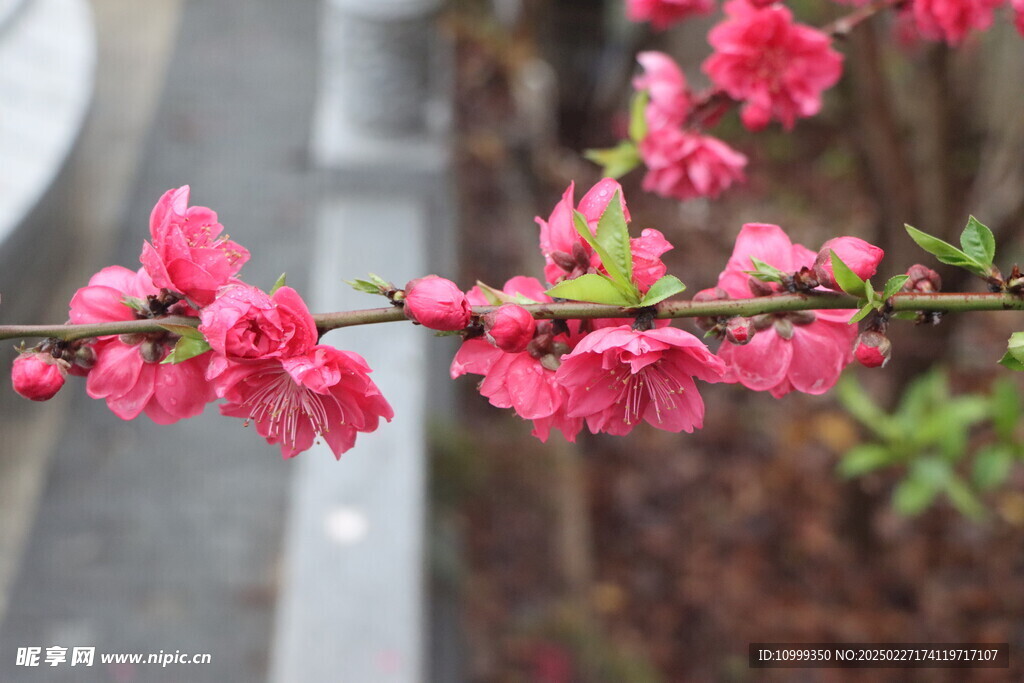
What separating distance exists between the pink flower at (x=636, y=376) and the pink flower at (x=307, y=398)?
0.21m

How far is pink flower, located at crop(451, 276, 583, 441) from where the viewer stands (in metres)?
0.93

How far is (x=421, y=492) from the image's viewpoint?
2.61m

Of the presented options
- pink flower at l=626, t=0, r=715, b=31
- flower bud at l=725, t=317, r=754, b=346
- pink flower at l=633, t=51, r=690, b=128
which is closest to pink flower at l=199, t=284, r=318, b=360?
flower bud at l=725, t=317, r=754, b=346

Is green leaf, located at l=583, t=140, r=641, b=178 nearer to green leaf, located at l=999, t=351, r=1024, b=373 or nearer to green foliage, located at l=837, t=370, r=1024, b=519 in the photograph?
green leaf, located at l=999, t=351, r=1024, b=373

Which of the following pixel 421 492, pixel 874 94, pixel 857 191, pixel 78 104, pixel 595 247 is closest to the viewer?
pixel 595 247

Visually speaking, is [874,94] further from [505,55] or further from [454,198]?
[505,55]

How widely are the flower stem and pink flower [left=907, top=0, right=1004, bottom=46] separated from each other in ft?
1.81

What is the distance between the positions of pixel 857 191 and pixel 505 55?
193 centimetres

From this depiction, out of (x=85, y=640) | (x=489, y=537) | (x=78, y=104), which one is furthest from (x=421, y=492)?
(x=78, y=104)

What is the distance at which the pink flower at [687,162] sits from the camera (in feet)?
4.51

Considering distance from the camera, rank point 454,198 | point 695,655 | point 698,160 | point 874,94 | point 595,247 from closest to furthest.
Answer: point 595,247, point 698,160, point 874,94, point 695,655, point 454,198

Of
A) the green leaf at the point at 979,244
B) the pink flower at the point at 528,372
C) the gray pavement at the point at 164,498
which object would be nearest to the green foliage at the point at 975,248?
the green leaf at the point at 979,244

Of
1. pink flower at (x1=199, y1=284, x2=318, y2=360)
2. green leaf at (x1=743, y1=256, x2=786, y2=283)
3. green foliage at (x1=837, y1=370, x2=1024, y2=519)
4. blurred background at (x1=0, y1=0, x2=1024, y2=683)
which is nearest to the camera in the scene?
pink flower at (x1=199, y1=284, x2=318, y2=360)

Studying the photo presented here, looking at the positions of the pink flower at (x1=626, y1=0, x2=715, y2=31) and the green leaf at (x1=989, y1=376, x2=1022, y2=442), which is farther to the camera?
the green leaf at (x1=989, y1=376, x2=1022, y2=442)
